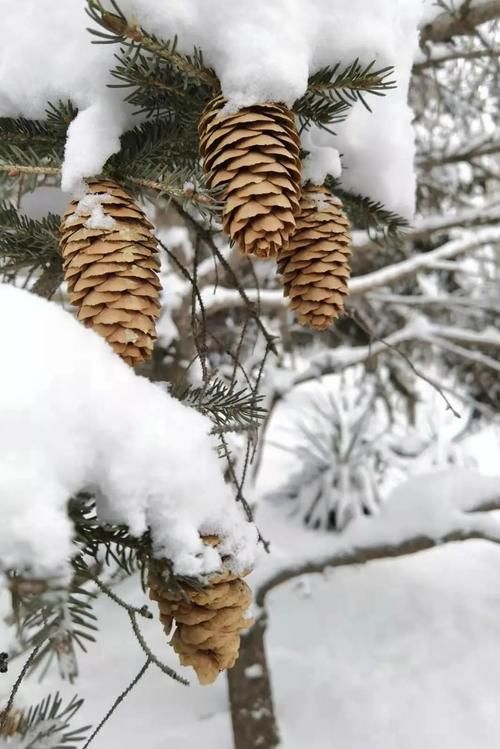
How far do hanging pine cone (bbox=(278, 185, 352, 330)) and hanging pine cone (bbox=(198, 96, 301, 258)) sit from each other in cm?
7

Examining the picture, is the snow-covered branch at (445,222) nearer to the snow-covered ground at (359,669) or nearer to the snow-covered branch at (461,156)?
the snow-covered branch at (461,156)

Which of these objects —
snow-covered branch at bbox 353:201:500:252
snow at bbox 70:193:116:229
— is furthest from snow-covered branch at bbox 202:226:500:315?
snow at bbox 70:193:116:229

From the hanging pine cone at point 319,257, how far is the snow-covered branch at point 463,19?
0.78 m

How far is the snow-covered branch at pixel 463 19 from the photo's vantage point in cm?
99

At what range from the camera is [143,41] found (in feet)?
1.11

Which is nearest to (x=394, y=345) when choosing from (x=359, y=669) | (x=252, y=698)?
(x=359, y=669)

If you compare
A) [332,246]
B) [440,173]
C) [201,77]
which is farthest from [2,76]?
[440,173]

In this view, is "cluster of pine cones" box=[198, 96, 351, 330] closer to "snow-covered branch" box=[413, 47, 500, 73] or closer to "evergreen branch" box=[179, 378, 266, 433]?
"evergreen branch" box=[179, 378, 266, 433]

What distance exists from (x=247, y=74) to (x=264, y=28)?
8cm

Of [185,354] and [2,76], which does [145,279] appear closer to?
[2,76]

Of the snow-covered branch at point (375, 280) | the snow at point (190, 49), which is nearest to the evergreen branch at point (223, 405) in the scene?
the snow at point (190, 49)

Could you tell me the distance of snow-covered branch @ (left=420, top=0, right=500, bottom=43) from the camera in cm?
99

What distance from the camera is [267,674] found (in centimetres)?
152

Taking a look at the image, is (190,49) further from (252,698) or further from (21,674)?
(252,698)
